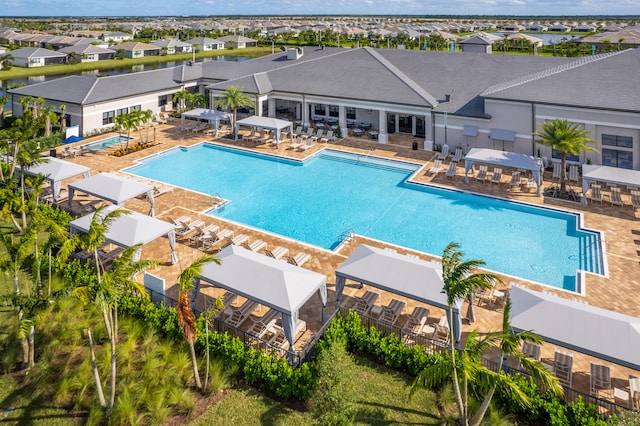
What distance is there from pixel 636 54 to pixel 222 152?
31.4 m

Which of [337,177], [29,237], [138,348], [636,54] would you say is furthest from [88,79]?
[636,54]

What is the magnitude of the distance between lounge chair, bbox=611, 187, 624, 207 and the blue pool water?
9.47 feet

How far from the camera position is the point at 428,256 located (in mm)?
19578

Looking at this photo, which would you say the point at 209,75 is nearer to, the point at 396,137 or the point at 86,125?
the point at 86,125

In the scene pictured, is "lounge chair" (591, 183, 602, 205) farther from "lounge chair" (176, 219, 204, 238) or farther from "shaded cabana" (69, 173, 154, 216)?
"shaded cabana" (69, 173, 154, 216)

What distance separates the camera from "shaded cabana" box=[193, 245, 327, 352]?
13172mm

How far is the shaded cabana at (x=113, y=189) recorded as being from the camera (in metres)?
21.0

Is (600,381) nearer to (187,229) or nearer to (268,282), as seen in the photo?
(268,282)

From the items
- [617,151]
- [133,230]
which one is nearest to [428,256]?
[133,230]

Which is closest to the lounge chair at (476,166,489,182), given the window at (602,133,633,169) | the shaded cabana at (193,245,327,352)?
the window at (602,133,633,169)

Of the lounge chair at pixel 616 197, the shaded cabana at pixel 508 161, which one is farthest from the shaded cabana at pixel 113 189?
the lounge chair at pixel 616 197

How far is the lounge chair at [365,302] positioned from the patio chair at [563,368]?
5.87 meters

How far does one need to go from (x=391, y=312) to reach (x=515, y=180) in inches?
659

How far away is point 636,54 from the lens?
31.2 m
